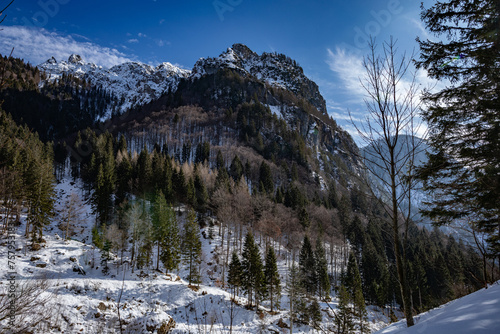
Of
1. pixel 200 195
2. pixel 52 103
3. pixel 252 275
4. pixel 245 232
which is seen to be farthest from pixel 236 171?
pixel 52 103

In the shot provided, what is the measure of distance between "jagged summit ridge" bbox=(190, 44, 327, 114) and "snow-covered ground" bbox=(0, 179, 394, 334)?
5801 inches

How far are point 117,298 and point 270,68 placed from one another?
18660 cm

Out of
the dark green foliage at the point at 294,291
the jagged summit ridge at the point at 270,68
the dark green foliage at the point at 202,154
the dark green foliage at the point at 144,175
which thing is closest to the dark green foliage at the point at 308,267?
the dark green foliage at the point at 294,291

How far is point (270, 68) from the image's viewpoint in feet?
595

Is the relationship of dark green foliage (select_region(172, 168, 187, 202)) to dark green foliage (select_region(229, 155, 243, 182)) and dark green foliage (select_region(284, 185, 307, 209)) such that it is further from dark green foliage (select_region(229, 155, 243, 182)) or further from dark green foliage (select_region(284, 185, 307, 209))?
dark green foliage (select_region(284, 185, 307, 209))

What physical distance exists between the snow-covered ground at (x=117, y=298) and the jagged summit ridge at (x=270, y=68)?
147348 mm

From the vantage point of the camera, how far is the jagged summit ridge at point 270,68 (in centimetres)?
15925

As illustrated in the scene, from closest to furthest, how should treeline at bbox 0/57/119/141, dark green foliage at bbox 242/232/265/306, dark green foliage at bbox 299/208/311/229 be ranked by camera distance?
dark green foliage at bbox 242/232/265/306
dark green foliage at bbox 299/208/311/229
treeline at bbox 0/57/119/141

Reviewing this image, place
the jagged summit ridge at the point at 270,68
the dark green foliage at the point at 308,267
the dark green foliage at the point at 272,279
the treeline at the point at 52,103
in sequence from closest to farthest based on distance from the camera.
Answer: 1. the dark green foliage at the point at 272,279
2. the dark green foliage at the point at 308,267
3. the treeline at the point at 52,103
4. the jagged summit ridge at the point at 270,68

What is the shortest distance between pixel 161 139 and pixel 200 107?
35721 millimetres

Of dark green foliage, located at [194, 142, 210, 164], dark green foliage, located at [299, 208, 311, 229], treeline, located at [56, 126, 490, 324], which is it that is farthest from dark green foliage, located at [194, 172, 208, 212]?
dark green foliage, located at [194, 142, 210, 164]

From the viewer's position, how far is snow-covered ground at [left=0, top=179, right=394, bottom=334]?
17219mm

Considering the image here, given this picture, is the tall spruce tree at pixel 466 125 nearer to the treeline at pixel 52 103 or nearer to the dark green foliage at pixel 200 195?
the dark green foliage at pixel 200 195

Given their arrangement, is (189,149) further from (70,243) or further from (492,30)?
(492,30)
